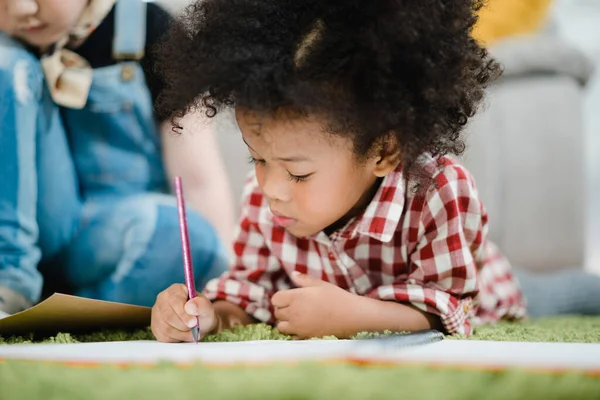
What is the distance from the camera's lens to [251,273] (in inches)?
37.7

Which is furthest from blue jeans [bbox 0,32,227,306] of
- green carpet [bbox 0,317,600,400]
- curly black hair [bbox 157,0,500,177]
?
green carpet [bbox 0,317,600,400]

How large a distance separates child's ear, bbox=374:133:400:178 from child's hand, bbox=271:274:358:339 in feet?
0.50

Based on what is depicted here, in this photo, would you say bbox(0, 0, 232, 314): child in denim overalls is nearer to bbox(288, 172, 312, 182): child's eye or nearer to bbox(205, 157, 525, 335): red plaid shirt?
bbox(205, 157, 525, 335): red plaid shirt

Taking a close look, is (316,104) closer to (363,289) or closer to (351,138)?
(351,138)

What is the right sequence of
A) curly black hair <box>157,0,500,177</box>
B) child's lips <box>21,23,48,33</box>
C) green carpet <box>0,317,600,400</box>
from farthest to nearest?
child's lips <box>21,23,48,33</box> → curly black hair <box>157,0,500,177</box> → green carpet <box>0,317,600,400</box>

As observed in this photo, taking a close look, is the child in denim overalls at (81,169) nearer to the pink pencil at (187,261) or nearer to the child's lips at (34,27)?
the child's lips at (34,27)

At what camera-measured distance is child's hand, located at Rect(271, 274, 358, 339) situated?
0.80 metres

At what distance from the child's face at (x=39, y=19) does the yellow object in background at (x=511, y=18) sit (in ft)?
3.50

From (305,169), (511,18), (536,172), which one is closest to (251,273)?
(305,169)

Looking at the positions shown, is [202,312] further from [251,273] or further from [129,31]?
[129,31]

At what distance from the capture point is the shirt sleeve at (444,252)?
824 mm

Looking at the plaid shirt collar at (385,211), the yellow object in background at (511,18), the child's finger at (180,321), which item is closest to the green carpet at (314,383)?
the child's finger at (180,321)

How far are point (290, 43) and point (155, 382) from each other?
0.38 m

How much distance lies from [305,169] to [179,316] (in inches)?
8.5
